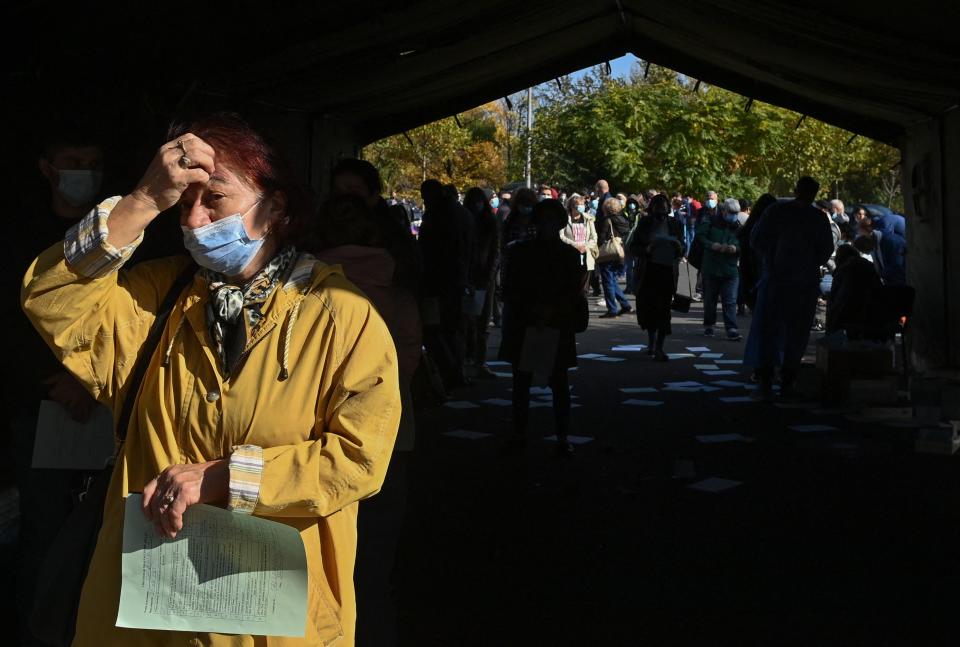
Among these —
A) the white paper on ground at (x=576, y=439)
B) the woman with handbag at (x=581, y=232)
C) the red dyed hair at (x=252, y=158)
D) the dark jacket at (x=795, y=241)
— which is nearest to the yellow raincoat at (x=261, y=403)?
the red dyed hair at (x=252, y=158)

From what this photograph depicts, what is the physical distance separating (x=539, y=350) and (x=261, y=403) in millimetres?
6189

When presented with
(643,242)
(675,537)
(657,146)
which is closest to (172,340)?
(675,537)

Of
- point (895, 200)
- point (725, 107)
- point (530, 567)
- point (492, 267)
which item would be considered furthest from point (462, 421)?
point (895, 200)

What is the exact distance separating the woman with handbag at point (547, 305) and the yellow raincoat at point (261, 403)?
237 inches

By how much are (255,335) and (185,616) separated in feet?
1.95

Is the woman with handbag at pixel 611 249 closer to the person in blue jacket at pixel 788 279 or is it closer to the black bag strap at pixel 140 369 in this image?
the person in blue jacket at pixel 788 279

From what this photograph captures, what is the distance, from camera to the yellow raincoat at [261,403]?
7.80ft

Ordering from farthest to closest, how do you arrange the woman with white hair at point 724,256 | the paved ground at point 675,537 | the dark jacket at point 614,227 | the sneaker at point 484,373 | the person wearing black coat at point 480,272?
the dark jacket at point 614,227 → the woman with white hair at point 724,256 → the sneaker at point 484,373 → the person wearing black coat at point 480,272 → the paved ground at point 675,537

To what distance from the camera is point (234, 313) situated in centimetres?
247

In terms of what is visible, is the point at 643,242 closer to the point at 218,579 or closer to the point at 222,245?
the point at 222,245

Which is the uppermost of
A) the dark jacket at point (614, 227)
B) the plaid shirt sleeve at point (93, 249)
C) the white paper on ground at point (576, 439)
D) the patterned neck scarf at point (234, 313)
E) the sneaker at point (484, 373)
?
the dark jacket at point (614, 227)

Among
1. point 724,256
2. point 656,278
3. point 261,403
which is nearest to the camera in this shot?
point 261,403

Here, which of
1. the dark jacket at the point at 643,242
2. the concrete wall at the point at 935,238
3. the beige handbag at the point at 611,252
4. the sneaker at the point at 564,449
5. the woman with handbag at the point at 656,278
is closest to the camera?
the sneaker at the point at 564,449

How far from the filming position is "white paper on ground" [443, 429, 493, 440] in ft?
30.9
